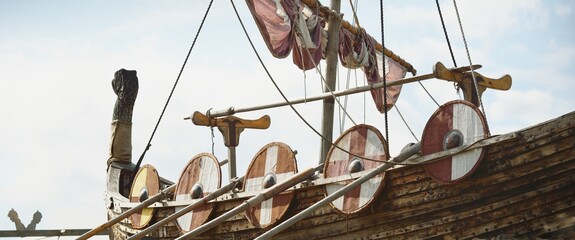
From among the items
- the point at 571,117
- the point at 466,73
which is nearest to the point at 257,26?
the point at 466,73

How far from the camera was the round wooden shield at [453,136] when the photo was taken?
10227 millimetres

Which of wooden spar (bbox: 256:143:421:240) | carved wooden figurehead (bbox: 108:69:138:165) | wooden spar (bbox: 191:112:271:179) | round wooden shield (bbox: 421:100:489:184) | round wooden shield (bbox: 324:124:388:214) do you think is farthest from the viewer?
carved wooden figurehead (bbox: 108:69:138:165)

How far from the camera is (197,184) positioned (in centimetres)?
1346

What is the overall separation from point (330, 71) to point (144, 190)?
3599 millimetres

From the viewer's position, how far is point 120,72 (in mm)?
16906

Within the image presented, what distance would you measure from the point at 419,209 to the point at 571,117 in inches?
78.0

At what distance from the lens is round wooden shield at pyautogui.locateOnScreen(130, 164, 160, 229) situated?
1422 centimetres

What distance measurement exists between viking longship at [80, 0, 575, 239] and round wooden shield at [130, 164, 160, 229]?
2cm

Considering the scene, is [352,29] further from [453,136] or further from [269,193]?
[453,136]

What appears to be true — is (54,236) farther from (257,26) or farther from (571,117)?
(571,117)

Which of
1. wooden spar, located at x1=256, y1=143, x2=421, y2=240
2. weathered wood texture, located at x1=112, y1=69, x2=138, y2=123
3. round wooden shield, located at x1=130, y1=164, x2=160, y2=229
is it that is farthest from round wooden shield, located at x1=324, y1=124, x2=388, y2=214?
weathered wood texture, located at x1=112, y1=69, x2=138, y2=123

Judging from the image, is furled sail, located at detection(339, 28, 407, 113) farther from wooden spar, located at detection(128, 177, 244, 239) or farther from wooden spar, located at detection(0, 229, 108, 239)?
wooden spar, located at detection(0, 229, 108, 239)

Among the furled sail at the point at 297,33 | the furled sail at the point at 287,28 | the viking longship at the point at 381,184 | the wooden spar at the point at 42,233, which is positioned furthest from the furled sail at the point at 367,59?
the wooden spar at the point at 42,233

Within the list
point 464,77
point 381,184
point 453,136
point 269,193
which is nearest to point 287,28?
point 464,77
